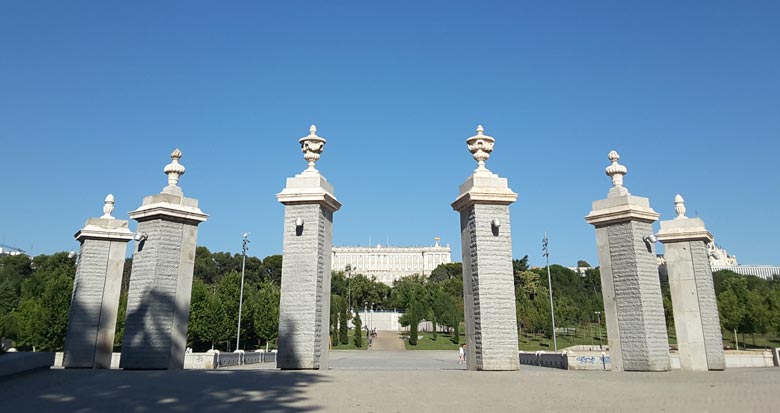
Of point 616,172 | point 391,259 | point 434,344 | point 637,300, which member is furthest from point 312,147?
point 391,259

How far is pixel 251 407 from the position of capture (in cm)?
648

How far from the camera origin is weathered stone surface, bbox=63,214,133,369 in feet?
42.6

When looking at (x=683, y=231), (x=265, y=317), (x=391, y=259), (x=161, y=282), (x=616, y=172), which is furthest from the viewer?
(x=391, y=259)

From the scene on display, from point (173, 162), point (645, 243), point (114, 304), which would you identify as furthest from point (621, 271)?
point (114, 304)

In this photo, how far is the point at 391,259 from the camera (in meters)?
127

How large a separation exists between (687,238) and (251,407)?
42.4ft

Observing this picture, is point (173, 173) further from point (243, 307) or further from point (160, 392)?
point (243, 307)

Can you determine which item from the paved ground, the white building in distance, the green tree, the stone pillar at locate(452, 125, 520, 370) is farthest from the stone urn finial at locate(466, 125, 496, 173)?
the white building in distance

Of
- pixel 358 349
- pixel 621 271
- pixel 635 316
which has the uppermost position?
pixel 621 271

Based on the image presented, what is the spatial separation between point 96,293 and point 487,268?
10.5m

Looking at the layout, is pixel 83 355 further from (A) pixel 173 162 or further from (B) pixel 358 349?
(B) pixel 358 349

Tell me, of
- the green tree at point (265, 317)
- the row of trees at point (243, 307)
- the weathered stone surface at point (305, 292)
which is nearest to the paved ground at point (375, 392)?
the weathered stone surface at point (305, 292)

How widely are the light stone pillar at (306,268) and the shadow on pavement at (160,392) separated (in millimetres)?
1234

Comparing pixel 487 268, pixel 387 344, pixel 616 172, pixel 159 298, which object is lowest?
pixel 387 344
